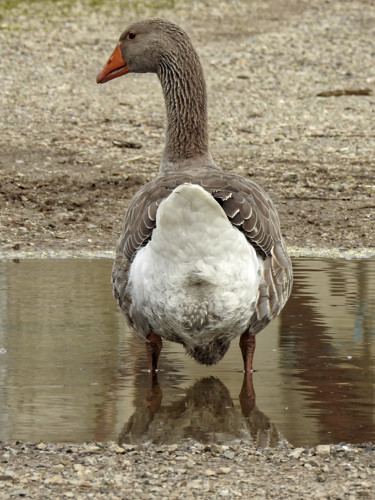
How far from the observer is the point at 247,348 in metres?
5.73

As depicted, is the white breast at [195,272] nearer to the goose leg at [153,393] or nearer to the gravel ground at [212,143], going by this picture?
the goose leg at [153,393]

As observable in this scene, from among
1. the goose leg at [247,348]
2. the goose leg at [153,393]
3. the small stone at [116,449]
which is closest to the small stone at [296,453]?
the small stone at [116,449]

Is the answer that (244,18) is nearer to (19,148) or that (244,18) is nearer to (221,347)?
(19,148)

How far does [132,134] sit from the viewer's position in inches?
551

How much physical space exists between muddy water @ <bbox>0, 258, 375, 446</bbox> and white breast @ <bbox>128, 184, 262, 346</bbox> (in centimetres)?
38

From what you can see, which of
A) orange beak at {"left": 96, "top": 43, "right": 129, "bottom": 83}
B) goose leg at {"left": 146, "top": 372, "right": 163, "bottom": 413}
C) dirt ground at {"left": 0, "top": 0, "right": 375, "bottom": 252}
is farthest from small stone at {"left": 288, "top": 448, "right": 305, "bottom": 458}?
dirt ground at {"left": 0, "top": 0, "right": 375, "bottom": 252}

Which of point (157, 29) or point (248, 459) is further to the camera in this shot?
point (157, 29)

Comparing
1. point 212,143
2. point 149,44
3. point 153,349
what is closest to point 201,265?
point 153,349

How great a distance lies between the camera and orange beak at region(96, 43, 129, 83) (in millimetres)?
7516

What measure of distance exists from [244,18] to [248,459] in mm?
19042

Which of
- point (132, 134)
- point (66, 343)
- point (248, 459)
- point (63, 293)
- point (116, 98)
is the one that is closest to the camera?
point (248, 459)

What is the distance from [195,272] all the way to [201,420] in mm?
683

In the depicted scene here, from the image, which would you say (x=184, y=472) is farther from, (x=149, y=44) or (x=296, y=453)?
(x=149, y=44)

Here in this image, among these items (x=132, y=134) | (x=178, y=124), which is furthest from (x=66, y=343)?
(x=132, y=134)
